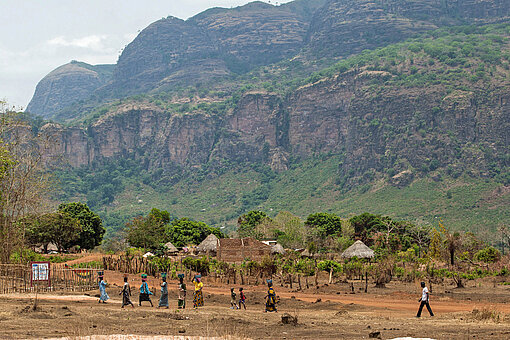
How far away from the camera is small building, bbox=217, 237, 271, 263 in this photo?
4834 cm

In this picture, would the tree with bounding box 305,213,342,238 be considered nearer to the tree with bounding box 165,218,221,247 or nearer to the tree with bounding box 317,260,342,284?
the tree with bounding box 165,218,221,247

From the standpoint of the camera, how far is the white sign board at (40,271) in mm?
23734

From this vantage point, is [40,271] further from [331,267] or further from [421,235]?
[421,235]

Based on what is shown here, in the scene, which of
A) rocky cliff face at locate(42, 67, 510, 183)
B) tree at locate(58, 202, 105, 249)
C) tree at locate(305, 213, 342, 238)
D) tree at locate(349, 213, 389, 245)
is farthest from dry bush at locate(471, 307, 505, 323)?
rocky cliff face at locate(42, 67, 510, 183)

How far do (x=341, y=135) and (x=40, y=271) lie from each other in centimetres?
12806

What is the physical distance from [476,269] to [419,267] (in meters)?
3.65

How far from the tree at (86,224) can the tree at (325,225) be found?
2579cm

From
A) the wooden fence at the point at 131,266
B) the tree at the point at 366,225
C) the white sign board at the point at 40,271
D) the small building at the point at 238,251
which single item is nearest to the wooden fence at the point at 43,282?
the white sign board at the point at 40,271

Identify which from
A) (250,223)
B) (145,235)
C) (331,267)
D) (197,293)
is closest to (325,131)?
(250,223)

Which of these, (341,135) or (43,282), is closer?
(43,282)

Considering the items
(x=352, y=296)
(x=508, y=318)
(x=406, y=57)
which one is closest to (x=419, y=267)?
(x=352, y=296)

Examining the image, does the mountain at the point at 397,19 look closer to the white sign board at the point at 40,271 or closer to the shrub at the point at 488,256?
the shrub at the point at 488,256

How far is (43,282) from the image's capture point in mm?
25125

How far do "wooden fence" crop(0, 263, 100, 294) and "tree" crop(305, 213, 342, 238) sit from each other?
43.4 meters
